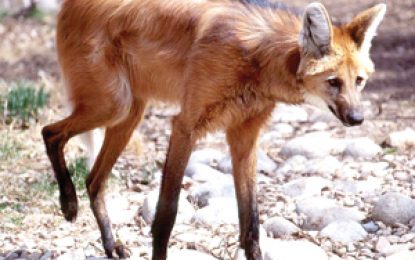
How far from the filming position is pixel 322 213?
4.47 metres

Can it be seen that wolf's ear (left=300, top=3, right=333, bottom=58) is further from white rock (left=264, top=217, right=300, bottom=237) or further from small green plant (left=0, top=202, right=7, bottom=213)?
small green plant (left=0, top=202, right=7, bottom=213)

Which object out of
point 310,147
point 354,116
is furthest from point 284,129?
point 354,116

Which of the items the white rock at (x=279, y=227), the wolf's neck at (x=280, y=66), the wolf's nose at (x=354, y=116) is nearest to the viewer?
the wolf's nose at (x=354, y=116)

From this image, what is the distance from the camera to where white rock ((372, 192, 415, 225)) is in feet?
14.3

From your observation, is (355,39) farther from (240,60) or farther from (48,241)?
(48,241)

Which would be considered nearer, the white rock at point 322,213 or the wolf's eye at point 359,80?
the wolf's eye at point 359,80

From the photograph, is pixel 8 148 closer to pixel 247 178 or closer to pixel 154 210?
pixel 154 210

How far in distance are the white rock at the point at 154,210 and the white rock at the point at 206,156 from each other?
0.88 metres

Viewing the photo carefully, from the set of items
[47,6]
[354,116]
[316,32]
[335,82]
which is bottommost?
[47,6]

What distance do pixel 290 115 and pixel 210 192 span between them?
200 centimetres

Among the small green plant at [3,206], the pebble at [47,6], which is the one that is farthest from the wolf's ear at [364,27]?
the pebble at [47,6]

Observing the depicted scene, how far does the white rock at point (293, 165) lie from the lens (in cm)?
540

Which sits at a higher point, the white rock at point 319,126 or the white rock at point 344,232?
the white rock at point 344,232

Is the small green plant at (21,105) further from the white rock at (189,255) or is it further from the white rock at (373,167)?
the white rock at (189,255)
